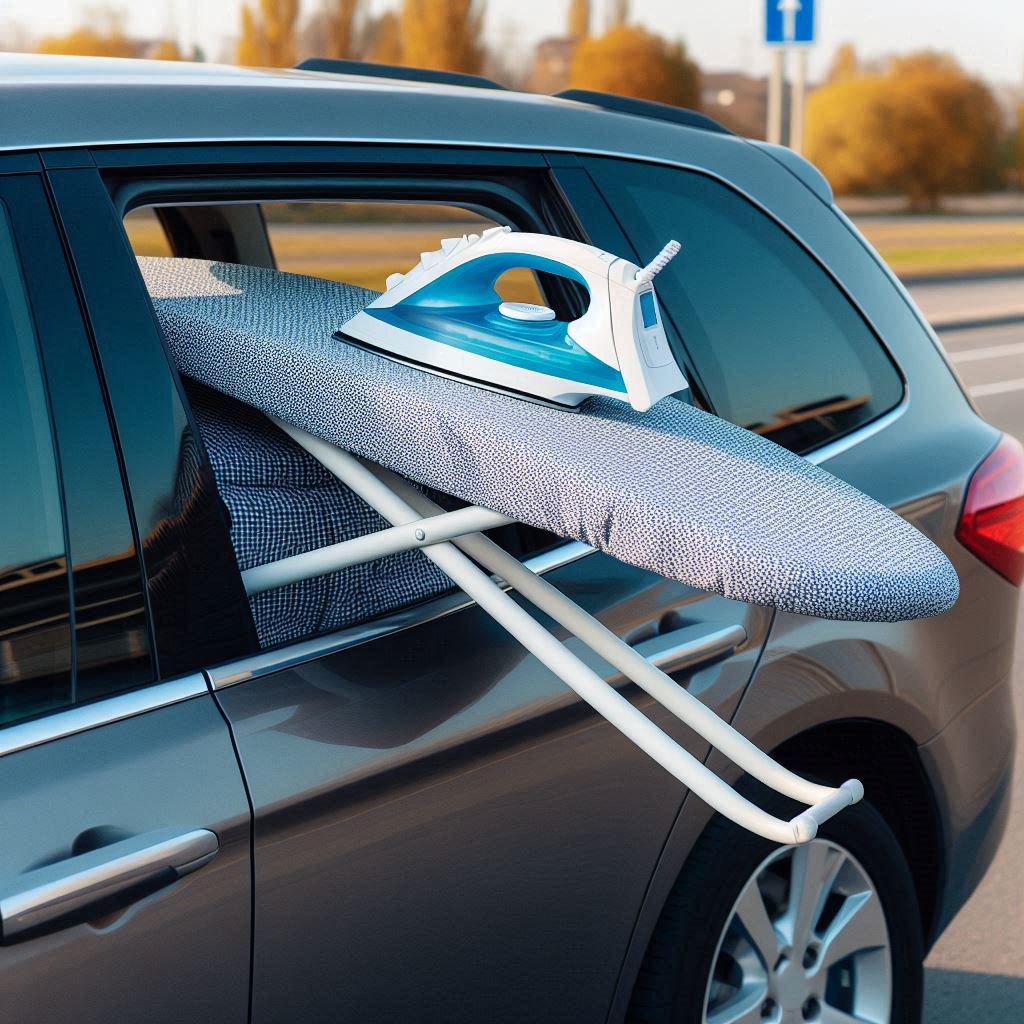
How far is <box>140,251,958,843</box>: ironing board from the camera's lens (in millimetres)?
1322

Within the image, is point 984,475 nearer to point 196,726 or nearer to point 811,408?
point 811,408

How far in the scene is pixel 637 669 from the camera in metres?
1.49

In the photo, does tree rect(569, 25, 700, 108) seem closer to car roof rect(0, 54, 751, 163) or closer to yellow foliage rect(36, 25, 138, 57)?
yellow foliage rect(36, 25, 138, 57)

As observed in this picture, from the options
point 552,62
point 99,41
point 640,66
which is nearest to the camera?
point 99,41

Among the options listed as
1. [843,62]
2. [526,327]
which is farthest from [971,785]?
[843,62]

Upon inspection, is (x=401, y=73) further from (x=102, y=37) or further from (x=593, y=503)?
(x=102, y=37)

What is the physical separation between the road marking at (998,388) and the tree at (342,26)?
2786 cm

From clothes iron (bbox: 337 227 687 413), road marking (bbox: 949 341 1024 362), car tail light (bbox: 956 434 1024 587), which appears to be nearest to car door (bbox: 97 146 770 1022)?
clothes iron (bbox: 337 227 687 413)

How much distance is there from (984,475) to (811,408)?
1.18 ft

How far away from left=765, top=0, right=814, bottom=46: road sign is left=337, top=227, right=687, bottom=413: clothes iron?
9.97m

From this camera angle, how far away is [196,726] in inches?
55.5

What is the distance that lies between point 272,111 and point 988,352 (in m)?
12.6

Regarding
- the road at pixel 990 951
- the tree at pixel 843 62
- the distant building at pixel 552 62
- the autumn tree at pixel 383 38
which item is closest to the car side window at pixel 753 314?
the road at pixel 990 951

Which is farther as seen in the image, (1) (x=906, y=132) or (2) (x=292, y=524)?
(1) (x=906, y=132)
